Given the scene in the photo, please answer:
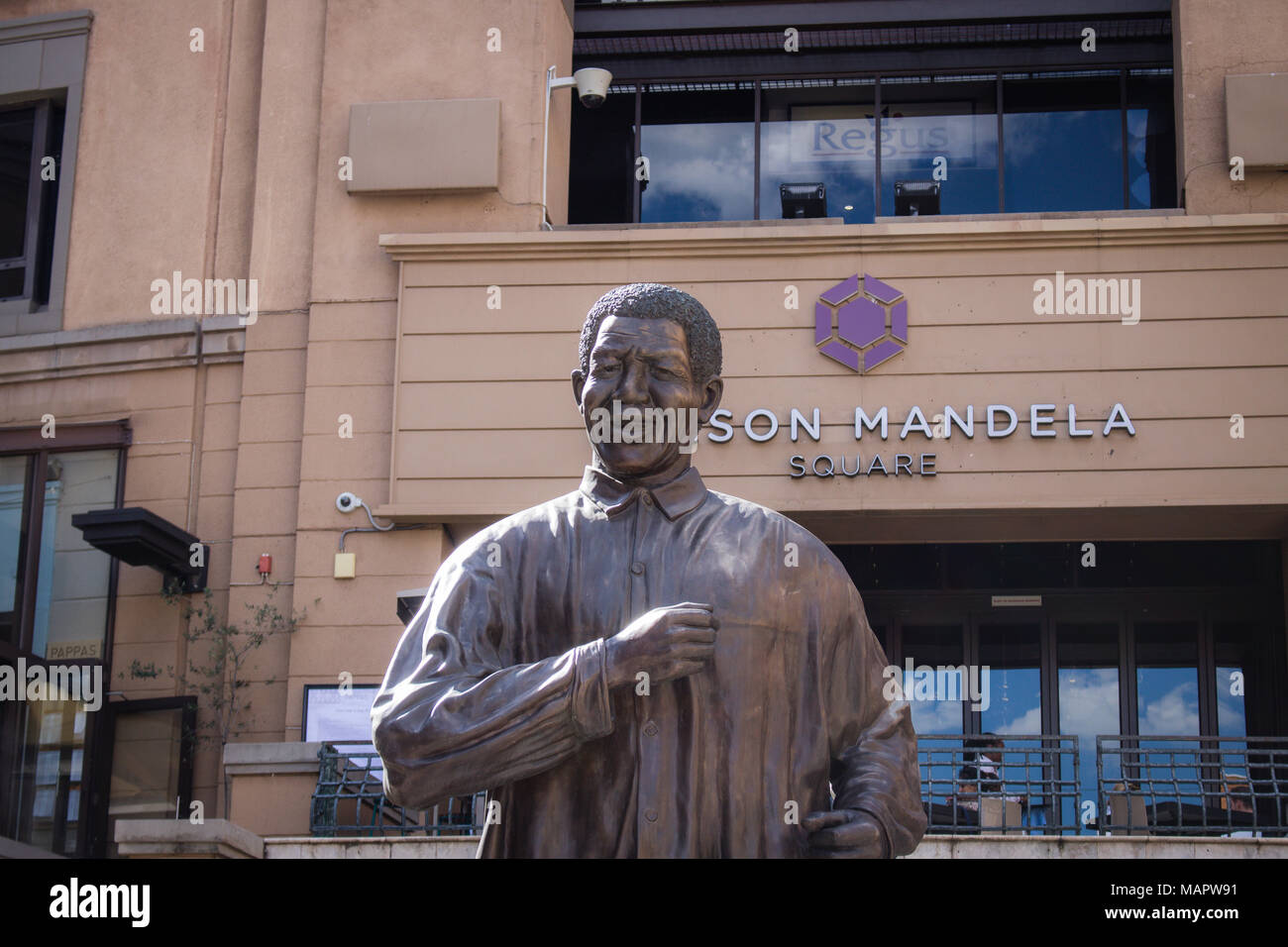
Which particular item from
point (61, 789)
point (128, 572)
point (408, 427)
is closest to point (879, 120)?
point (408, 427)

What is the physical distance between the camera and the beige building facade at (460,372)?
59.3ft

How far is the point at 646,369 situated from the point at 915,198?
53.4 ft

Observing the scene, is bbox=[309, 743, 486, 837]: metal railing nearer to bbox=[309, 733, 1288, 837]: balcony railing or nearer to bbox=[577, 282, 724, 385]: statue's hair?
bbox=[309, 733, 1288, 837]: balcony railing

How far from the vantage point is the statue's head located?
415 cm

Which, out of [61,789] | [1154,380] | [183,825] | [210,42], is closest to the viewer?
[183,825]

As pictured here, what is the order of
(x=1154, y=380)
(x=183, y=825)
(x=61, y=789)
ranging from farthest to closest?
1. (x=61, y=789)
2. (x=1154, y=380)
3. (x=183, y=825)

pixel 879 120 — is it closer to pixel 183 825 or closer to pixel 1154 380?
pixel 1154 380

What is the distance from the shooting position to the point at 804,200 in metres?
20.1

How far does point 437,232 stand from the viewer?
62.4 feet

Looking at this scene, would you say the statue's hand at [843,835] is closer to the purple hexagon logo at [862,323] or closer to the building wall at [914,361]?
the building wall at [914,361]

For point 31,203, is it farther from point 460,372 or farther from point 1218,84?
point 1218,84

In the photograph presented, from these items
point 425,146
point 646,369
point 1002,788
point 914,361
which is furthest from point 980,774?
point 646,369

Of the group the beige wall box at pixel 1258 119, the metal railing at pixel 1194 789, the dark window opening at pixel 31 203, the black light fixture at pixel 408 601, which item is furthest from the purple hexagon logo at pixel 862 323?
the dark window opening at pixel 31 203

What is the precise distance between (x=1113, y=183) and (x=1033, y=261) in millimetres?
2111
